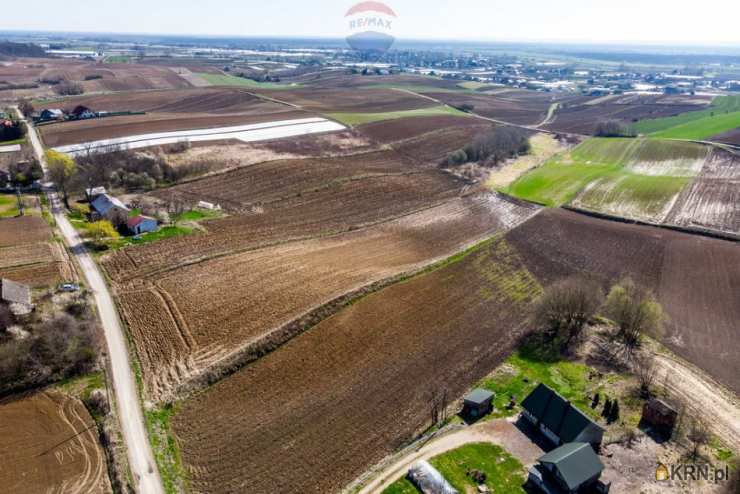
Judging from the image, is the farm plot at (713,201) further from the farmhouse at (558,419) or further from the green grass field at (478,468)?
the green grass field at (478,468)

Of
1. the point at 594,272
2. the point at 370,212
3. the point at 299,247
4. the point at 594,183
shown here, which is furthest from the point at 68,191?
the point at 594,183

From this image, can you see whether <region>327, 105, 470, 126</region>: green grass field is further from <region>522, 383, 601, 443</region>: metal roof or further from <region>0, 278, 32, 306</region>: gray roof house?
<region>522, 383, 601, 443</region>: metal roof

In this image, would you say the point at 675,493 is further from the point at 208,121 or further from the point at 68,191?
the point at 208,121

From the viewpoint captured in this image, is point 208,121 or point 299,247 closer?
point 299,247

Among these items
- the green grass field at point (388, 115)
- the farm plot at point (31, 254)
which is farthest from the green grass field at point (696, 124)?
the farm plot at point (31, 254)

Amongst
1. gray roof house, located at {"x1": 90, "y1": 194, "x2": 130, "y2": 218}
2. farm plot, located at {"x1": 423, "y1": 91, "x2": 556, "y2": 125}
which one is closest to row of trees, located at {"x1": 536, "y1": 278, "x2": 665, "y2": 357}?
gray roof house, located at {"x1": 90, "y1": 194, "x2": 130, "y2": 218}

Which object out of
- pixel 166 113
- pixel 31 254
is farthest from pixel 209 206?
pixel 166 113
